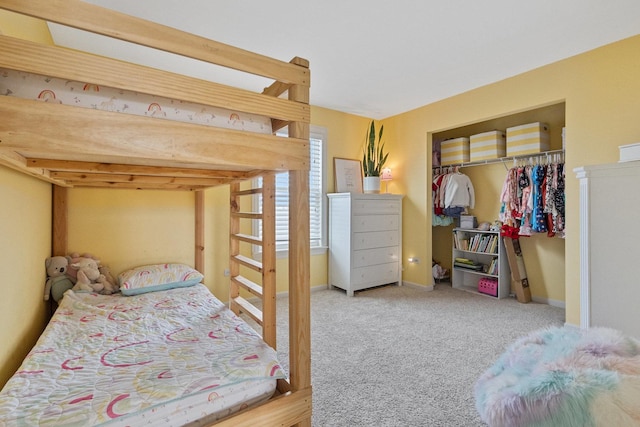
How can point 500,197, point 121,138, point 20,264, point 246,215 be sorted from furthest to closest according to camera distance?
1. point 500,197
2. point 246,215
3. point 20,264
4. point 121,138

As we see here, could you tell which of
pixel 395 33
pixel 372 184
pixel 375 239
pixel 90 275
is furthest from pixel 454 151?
pixel 90 275

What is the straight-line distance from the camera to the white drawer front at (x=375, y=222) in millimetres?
3900

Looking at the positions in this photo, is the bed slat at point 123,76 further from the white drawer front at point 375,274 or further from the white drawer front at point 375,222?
the white drawer front at point 375,274

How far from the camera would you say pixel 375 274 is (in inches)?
161

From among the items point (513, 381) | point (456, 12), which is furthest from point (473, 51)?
point (513, 381)

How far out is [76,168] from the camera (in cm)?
154

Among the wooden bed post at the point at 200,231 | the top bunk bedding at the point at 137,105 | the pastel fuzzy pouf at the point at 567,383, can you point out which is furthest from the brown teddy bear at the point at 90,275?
the pastel fuzzy pouf at the point at 567,383

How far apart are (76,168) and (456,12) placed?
258 cm

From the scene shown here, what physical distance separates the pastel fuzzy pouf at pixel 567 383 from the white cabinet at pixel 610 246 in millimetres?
967

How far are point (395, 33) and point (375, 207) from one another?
7.11 feet

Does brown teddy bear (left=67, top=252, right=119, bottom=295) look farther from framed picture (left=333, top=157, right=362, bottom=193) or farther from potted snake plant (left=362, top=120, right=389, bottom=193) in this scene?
potted snake plant (left=362, top=120, right=389, bottom=193)

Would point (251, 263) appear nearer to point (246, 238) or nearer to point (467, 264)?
point (246, 238)

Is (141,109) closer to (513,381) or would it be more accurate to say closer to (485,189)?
(513,381)

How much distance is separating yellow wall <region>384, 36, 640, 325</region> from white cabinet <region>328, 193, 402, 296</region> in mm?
423
